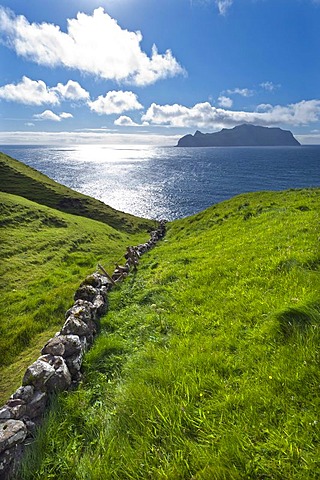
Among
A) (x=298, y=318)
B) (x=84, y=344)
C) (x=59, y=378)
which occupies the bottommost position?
(x=84, y=344)

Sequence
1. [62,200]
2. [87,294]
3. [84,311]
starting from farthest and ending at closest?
[62,200] < [87,294] < [84,311]

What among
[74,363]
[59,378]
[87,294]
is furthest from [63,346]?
[87,294]

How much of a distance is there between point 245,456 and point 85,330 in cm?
702

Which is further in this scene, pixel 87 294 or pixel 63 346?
pixel 87 294

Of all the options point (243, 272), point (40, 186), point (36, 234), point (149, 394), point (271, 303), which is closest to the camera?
point (149, 394)

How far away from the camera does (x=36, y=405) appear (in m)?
6.12


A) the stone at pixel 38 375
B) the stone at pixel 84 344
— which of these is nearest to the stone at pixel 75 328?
the stone at pixel 84 344

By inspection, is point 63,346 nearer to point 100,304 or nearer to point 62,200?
point 100,304

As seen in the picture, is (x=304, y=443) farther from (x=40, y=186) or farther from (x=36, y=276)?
(x=40, y=186)

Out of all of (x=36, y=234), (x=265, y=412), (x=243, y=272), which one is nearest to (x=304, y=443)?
(x=265, y=412)

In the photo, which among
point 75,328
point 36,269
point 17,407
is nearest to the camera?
point 17,407

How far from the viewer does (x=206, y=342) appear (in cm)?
693

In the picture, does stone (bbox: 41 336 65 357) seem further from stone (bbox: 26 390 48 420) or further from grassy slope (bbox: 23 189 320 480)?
stone (bbox: 26 390 48 420)

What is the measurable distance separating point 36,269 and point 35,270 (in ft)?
1.01
